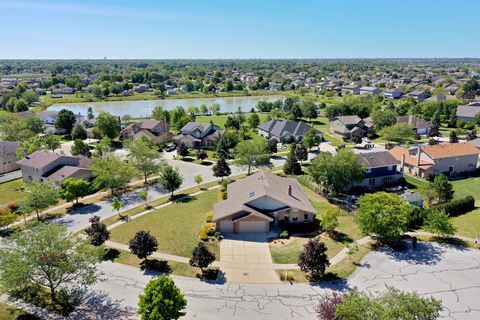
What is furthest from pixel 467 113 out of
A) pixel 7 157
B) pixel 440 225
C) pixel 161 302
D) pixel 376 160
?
pixel 7 157

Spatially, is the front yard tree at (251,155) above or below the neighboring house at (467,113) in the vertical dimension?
below

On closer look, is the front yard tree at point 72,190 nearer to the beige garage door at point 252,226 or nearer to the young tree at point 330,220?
the beige garage door at point 252,226

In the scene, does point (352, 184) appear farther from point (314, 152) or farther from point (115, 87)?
point (115, 87)

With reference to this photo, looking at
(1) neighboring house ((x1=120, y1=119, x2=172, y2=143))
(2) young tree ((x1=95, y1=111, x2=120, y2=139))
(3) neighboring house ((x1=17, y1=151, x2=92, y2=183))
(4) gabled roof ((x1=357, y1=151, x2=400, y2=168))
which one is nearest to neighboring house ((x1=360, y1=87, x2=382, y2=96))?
(1) neighboring house ((x1=120, y1=119, x2=172, y2=143))

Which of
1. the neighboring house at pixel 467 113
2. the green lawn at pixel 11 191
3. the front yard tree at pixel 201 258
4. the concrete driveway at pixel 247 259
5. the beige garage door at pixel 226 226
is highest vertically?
the neighboring house at pixel 467 113

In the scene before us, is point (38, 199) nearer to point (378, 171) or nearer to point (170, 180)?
point (170, 180)

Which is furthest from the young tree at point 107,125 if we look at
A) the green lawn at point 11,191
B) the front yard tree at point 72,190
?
the front yard tree at point 72,190

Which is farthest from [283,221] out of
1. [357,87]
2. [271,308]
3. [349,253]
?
[357,87]
